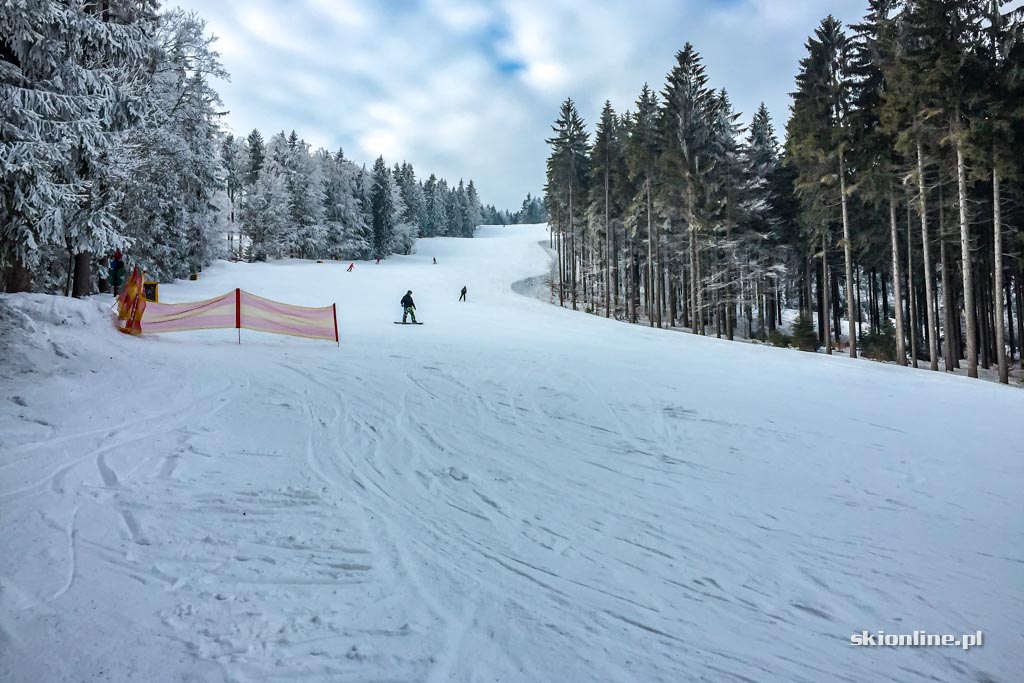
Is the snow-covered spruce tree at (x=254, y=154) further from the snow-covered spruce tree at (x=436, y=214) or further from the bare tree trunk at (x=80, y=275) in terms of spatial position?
the bare tree trunk at (x=80, y=275)

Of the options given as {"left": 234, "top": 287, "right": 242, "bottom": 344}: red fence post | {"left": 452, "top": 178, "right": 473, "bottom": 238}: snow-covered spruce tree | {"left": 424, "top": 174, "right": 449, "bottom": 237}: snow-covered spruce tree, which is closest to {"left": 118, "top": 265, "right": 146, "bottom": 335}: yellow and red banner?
{"left": 234, "top": 287, "right": 242, "bottom": 344}: red fence post

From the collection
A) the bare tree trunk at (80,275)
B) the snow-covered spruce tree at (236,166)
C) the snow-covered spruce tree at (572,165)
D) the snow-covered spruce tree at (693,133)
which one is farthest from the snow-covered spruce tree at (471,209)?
the bare tree trunk at (80,275)

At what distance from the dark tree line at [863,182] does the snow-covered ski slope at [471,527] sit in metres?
10.9

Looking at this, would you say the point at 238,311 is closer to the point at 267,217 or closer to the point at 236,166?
the point at 267,217

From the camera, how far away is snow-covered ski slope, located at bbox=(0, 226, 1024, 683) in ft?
8.98

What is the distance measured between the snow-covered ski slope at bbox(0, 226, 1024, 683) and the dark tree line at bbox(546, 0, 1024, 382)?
1093 centimetres

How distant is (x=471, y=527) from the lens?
4.20 metres

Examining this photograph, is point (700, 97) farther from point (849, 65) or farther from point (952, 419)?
point (952, 419)

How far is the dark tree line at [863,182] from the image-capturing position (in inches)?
599

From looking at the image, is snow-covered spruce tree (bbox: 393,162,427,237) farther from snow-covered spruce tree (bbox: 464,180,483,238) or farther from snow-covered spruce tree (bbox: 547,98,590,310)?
snow-covered spruce tree (bbox: 547,98,590,310)

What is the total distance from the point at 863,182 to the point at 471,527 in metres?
21.8

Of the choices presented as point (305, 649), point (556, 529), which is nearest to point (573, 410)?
point (556, 529)

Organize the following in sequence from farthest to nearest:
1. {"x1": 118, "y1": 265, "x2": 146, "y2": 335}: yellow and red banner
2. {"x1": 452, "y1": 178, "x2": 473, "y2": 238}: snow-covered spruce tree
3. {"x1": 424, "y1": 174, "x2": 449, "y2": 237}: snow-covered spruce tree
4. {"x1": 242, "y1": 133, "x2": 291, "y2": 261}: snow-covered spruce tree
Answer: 1. {"x1": 452, "y1": 178, "x2": 473, "y2": 238}: snow-covered spruce tree
2. {"x1": 424, "y1": 174, "x2": 449, "y2": 237}: snow-covered spruce tree
3. {"x1": 242, "y1": 133, "x2": 291, "y2": 261}: snow-covered spruce tree
4. {"x1": 118, "y1": 265, "x2": 146, "y2": 335}: yellow and red banner

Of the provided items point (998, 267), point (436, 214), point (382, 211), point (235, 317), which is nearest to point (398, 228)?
point (382, 211)
